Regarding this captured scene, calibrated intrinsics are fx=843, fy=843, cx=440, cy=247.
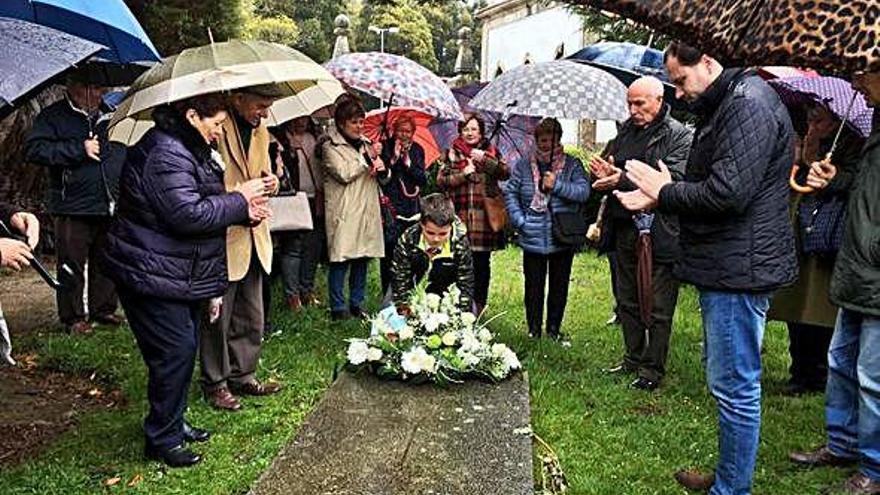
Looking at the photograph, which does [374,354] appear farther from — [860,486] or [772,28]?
[772,28]

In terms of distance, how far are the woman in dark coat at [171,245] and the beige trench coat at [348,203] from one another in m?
2.75

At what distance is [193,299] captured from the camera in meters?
4.12

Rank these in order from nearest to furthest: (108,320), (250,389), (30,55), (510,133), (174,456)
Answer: (30,55)
(174,456)
(250,389)
(108,320)
(510,133)

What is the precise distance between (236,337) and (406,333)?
1211 mm

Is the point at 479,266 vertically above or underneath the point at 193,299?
underneath

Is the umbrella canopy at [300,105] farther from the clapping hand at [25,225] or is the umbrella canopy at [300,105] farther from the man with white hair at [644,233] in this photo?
the clapping hand at [25,225]

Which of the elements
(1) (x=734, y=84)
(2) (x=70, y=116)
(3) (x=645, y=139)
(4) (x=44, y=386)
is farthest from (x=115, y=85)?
(1) (x=734, y=84)

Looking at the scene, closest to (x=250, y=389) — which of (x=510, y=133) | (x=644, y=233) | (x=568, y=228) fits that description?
(x=568, y=228)

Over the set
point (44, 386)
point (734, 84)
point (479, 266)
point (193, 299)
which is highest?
point (734, 84)

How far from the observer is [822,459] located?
4379mm

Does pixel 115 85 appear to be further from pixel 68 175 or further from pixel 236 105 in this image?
pixel 236 105

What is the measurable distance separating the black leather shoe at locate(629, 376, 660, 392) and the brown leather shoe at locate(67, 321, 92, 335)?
4.23m

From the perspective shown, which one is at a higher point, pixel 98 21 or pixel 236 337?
pixel 98 21

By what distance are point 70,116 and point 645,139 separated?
4.23 metres
